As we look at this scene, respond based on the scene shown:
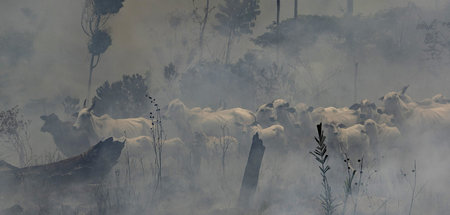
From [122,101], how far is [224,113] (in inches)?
298

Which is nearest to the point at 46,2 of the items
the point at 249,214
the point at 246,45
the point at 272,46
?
the point at 246,45

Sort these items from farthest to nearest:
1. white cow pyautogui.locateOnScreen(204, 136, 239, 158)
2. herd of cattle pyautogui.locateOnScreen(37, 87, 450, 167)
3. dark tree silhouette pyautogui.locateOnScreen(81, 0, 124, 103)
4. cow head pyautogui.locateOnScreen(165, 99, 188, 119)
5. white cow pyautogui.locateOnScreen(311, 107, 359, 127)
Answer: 1. dark tree silhouette pyautogui.locateOnScreen(81, 0, 124, 103)
2. white cow pyautogui.locateOnScreen(311, 107, 359, 127)
3. cow head pyautogui.locateOnScreen(165, 99, 188, 119)
4. herd of cattle pyautogui.locateOnScreen(37, 87, 450, 167)
5. white cow pyautogui.locateOnScreen(204, 136, 239, 158)

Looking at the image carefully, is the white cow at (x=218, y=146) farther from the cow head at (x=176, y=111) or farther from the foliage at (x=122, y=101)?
the foliage at (x=122, y=101)

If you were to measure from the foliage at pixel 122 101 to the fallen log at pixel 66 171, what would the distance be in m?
11.7

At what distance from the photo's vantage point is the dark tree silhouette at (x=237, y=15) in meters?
36.7

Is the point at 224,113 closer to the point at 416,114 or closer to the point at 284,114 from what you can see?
the point at 284,114

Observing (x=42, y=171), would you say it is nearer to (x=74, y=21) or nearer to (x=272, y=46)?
(x=272, y=46)

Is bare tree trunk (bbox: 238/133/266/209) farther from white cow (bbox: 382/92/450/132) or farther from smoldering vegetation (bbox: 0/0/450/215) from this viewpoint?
white cow (bbox: 382/92/450/132)

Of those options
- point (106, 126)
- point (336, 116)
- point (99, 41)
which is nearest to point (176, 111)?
point (106, 126)

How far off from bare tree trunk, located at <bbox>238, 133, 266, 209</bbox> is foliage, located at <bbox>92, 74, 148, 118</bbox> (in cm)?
1306

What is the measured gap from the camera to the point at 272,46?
35.2 metres

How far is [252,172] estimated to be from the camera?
1084cm

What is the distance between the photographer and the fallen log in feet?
37.3

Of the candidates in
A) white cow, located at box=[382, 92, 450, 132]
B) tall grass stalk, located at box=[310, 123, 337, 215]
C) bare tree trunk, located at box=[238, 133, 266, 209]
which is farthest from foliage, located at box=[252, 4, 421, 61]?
tall grass stalk, located at box=[310, 123, 337, 215]
